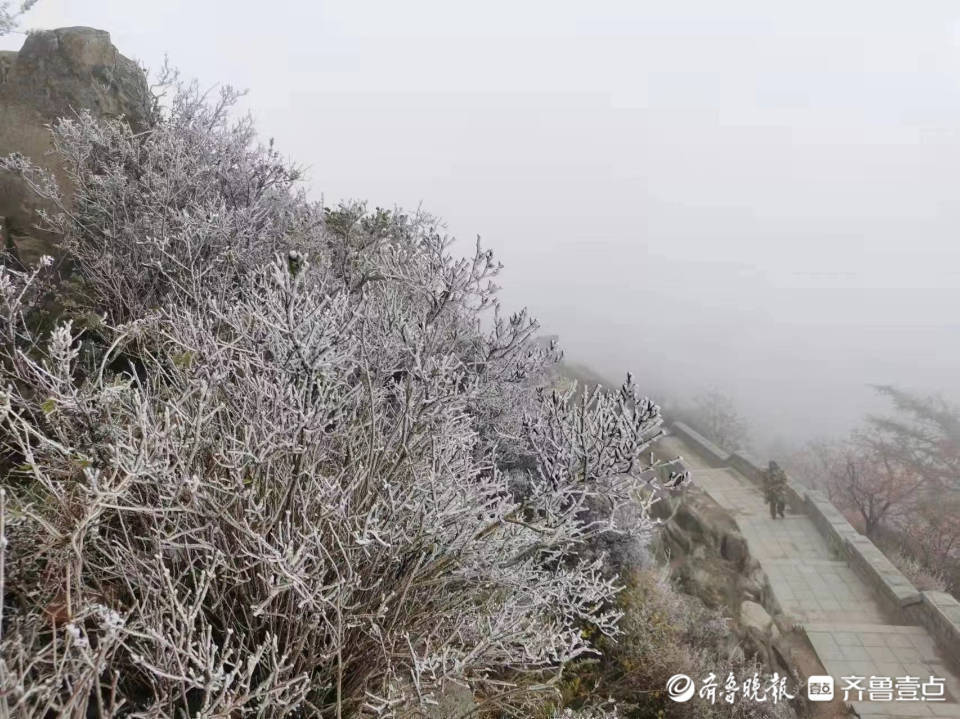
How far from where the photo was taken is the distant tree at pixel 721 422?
27953 mm

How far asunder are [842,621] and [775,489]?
4.75m

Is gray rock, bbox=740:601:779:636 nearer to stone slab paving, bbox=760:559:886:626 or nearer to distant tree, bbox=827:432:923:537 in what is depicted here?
stone slab paving, bbox=760:559:886:626

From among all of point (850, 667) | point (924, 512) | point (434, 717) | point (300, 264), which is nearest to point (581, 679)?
point (434, 717)

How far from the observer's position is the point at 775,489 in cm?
1488

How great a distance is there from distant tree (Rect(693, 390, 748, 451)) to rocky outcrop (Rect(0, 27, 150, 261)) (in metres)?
26.1

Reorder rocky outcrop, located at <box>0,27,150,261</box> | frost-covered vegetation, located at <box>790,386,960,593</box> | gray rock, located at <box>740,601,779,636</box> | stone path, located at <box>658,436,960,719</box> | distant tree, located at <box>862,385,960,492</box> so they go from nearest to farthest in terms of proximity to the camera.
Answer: stone path, located at <box>658,436,960,719</box>, gray rock, located at <box>740,601,779,636</box>, rocky outcrop, located at <box>0,27,150,261</box>, frost-covered vegetation, located at <box>790,386,960,593</box>, distant tree, located at <box>862,385,960,492</box>

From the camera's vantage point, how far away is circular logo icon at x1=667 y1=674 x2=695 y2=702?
5867mm

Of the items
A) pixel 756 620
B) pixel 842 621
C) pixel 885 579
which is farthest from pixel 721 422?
pixel 756 620

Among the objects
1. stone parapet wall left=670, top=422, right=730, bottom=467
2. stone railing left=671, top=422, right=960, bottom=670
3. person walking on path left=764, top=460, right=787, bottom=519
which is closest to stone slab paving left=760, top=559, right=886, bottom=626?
stone railing left=671, top=422, right=960, bottom=670

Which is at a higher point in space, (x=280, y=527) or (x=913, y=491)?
(x=280, y=527)

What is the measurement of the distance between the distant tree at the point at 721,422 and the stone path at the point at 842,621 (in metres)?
12.7

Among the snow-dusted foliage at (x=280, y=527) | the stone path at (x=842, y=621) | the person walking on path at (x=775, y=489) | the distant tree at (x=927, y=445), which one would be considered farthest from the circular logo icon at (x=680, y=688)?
the distant tree at (x=927, y=445)

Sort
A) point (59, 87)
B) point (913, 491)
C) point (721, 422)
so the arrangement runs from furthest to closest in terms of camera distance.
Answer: point (721, 422)
point (913, 491)
point (59, 87)

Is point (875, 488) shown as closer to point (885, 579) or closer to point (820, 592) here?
point (885, 579)
